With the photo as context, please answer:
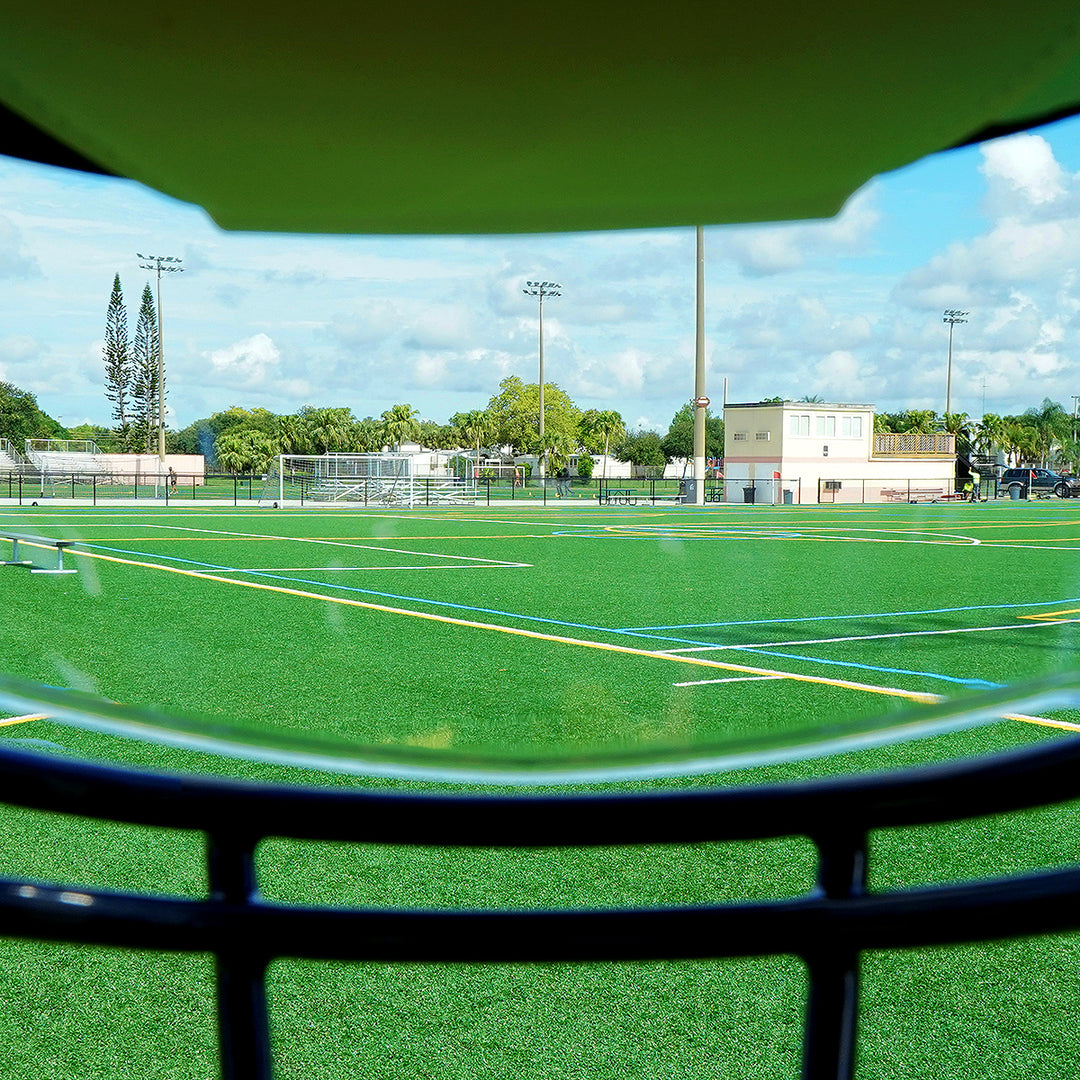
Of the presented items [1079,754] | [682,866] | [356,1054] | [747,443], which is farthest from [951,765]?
[682,866]

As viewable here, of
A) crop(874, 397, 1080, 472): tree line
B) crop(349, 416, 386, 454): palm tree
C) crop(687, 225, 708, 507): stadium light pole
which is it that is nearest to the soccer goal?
crop(349, 416, 386, 454): palm tree

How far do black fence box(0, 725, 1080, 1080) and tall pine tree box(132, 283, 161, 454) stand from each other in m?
0.13

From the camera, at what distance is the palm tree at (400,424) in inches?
15.5

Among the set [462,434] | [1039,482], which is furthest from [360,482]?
[1039,482]

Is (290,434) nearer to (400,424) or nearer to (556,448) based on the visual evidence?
(400,424)

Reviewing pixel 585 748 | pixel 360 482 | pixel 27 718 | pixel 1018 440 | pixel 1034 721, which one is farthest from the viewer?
pixel 27 718

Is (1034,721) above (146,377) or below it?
below

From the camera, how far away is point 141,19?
247mm

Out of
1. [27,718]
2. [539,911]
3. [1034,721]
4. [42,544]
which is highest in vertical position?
[42,544]

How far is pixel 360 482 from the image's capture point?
573 mm

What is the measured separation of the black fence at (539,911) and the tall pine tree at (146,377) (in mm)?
128

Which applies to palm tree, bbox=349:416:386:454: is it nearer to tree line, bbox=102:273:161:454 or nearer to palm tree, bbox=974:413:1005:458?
tree line, bbox=102:273:161:454

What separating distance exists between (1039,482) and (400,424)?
11.8 inches

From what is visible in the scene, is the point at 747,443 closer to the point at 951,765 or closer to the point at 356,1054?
the point at 951,765
